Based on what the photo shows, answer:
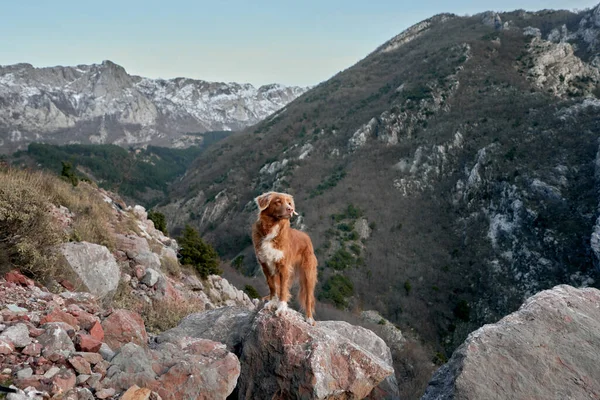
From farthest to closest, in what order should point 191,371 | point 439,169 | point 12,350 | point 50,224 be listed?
1. point 439,169
2. point 50,224
3. point 191,371
4. point 12,350

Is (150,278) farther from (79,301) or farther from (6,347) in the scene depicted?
(6,347)

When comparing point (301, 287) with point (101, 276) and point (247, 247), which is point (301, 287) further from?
point (247, 247)

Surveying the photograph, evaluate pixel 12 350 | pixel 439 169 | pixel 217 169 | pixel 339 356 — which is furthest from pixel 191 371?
pixel 217 169

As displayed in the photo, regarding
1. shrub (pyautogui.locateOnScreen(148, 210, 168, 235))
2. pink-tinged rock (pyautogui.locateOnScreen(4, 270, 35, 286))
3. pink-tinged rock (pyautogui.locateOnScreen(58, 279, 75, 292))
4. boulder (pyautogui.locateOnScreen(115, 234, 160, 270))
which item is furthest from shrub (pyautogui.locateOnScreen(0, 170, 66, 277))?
shrub (pyautogui.locateOnScreen(148, 210, 168, 235))

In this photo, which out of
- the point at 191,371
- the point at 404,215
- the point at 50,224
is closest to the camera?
the point at 191,371

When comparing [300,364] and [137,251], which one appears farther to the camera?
[137,251]

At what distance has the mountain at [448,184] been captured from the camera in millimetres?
30375

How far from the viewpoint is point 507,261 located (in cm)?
3136

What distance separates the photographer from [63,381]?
3471 millimetres

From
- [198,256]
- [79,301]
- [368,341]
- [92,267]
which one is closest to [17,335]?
[79,301]

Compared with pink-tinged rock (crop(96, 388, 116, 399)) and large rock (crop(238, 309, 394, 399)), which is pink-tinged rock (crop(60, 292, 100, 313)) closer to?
pink-tinged rock (crop(96, 388, 116, 399))

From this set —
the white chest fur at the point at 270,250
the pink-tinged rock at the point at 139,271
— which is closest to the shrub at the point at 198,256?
the pink-tinged rock at the point at 139,271

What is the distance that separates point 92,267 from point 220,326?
3.53 metres

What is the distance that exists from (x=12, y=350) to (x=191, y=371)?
5.99 ft
